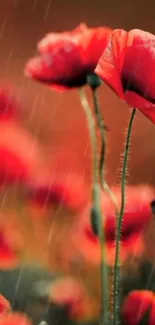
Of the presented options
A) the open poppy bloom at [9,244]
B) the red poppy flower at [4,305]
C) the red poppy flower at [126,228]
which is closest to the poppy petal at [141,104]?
the red poppy flower at [126,228]

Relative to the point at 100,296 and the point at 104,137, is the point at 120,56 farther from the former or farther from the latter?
the point at 100,296

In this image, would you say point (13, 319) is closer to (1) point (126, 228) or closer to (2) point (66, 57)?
(1) point (126, 228)

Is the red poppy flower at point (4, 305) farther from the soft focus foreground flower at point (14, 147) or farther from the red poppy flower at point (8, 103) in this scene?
the red poppy flower at point (8, 103)

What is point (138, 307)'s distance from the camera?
1253mm

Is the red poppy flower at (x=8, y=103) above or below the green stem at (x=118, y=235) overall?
above

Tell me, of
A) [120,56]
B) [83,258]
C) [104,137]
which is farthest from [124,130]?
[83,258]

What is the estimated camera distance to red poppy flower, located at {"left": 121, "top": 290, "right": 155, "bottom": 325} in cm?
125

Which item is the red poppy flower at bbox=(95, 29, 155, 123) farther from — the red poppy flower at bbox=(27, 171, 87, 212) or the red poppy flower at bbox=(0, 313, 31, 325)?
the red poppy flower at bbox=(0, 313, 31, 325)

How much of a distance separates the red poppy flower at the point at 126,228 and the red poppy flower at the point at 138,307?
0.07m

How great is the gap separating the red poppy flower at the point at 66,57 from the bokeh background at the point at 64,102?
0.02 meters

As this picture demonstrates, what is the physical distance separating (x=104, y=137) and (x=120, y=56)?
0.16 m

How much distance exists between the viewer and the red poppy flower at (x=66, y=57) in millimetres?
1289

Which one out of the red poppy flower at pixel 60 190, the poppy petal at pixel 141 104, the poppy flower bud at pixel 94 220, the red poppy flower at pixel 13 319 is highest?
the poppy petal at pixel 141 104

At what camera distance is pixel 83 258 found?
1.26 meters
